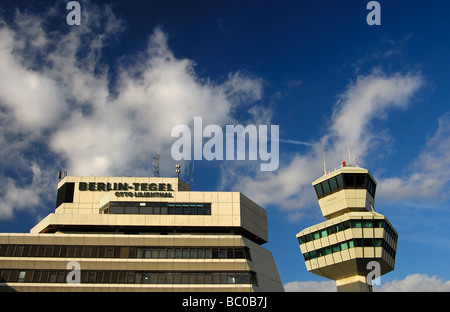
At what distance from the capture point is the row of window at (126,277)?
66500 millimetres

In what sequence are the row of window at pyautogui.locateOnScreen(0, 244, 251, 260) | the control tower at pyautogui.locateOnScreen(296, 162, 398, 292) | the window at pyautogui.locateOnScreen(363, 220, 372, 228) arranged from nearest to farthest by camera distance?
the row of window at pyautogui.locateOnScreen(0, 244, 251, 260)
the control tower at pyautogui.locateOnScreen(296, 162, 398, 292)
the window at pyautogui.locateOnScreen(363, 220, 372, 228)

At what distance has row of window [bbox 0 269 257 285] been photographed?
66500 millimetres

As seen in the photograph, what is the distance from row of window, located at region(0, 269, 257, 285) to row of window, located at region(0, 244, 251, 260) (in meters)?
2.44

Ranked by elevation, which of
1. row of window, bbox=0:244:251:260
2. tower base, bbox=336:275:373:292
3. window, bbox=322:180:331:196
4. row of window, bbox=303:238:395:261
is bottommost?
tower base, bbox=336:275:373:292

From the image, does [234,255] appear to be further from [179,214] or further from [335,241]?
[335,241]

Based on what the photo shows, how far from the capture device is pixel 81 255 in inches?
2699

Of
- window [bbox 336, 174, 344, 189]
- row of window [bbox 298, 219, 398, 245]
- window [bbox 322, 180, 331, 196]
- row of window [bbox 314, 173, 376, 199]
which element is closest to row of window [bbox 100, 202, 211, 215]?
row of window [bbox 298, 219, 398, 245]

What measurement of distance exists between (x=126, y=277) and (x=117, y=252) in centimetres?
415

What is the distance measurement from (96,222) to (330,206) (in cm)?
4133

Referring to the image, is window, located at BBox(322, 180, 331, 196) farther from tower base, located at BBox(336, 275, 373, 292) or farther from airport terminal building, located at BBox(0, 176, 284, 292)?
airport terminal building, located at BBox(0, 176, 284, 292)

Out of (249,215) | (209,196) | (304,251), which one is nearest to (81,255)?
(209,196)
